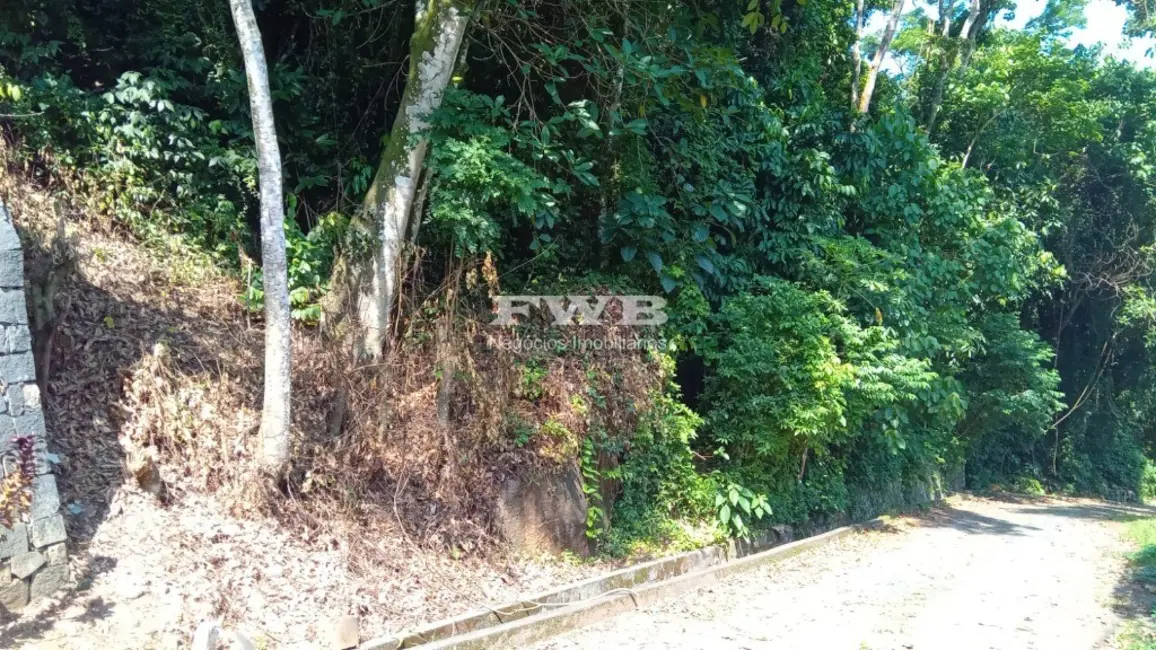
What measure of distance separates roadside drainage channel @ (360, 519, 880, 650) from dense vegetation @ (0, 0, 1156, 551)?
43 cm

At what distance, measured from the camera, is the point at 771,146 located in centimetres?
1129

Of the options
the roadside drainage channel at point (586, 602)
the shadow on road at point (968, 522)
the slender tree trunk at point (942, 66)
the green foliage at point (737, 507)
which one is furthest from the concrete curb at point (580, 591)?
Answer: the slender tree trunk at point (942, 66)

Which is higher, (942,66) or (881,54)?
(942,66)

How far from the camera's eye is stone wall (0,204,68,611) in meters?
4.73

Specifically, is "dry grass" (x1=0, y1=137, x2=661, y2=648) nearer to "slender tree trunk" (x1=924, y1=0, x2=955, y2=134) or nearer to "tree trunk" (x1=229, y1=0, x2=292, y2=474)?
"tree trunk" (x1=229, y1=0, x2=292, y2=474)

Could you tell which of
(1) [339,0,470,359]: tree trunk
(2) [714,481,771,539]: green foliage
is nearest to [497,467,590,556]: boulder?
(1) [339,0,470,359]: tree trunk

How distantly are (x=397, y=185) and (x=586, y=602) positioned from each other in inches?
159

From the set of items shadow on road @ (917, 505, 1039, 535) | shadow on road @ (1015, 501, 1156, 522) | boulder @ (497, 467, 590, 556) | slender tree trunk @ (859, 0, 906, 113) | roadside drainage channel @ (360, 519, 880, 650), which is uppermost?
slender tree trunk @ (859, 0, 906, 113)

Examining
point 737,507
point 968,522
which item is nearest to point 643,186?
point 737,507

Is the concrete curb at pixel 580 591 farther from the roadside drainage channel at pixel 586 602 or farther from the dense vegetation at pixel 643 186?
the dense vegetation at pixel 643 186

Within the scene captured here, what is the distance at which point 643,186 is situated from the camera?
9.22 meters

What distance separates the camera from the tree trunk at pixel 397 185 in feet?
24.6

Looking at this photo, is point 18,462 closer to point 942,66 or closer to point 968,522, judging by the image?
point 968,522

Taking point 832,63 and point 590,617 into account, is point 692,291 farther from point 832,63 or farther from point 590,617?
point 832,63
